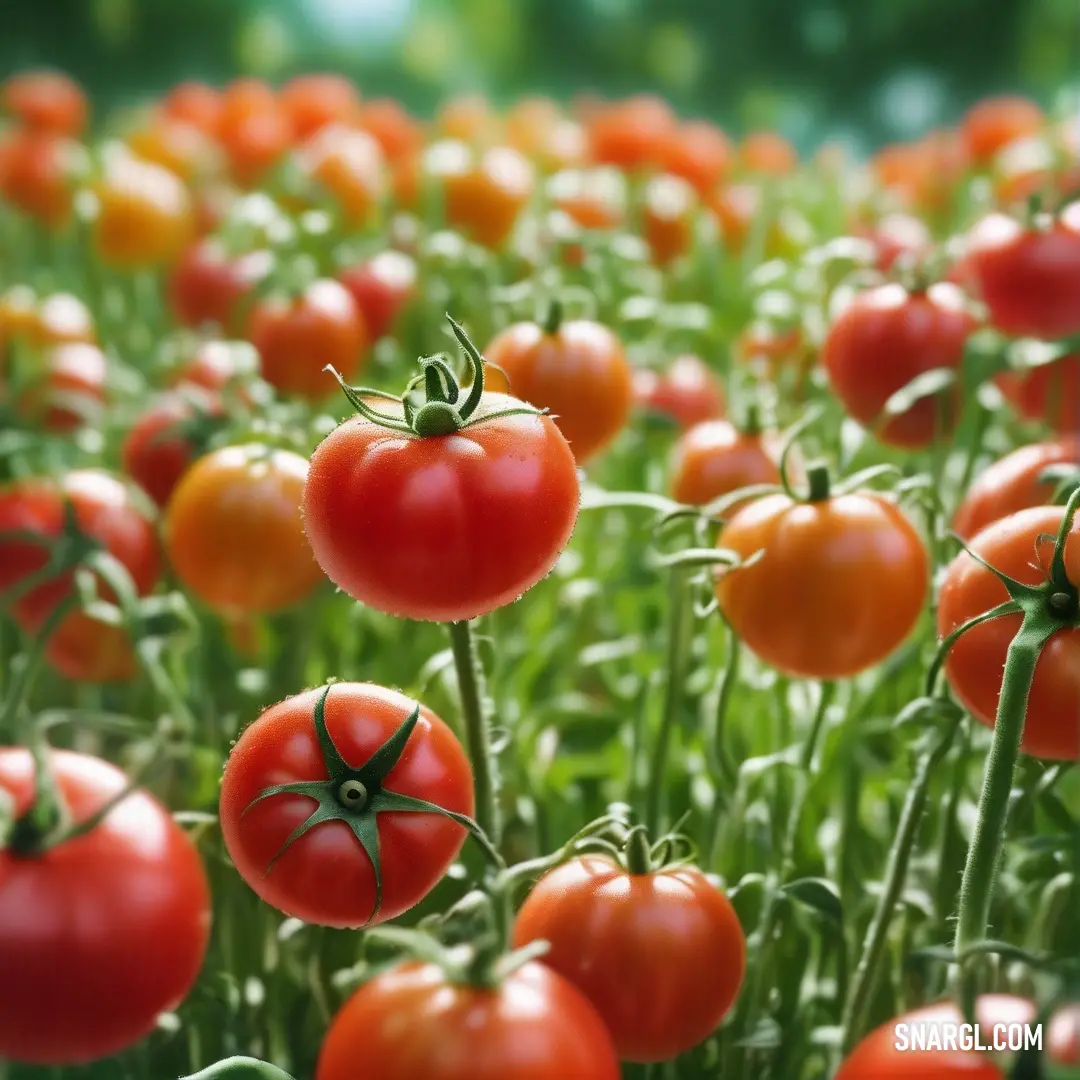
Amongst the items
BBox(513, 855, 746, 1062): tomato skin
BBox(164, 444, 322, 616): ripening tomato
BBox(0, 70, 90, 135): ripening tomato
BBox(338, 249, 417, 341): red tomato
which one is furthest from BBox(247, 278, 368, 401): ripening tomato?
BBox(0, 70, 90, 135): ripening tomato

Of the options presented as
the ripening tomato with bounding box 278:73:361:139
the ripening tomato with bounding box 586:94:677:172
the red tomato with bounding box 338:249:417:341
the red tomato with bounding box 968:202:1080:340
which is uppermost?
the ripening tomato with bounding box 278:73:361:139

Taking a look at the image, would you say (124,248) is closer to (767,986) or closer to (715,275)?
(715,275)

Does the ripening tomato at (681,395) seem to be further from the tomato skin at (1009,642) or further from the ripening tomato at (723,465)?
the tomato skin at (1009,642)

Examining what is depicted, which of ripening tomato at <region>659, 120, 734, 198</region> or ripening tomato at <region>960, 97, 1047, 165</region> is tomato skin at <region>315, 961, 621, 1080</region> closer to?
ripening tomato at <region>659, 120, 734, 198</region>

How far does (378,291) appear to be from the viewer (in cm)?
169

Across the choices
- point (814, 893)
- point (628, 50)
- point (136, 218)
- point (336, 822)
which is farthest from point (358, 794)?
point (628, 50)

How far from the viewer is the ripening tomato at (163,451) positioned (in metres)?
1.25

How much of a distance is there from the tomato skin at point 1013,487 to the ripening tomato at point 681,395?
1.75 ft

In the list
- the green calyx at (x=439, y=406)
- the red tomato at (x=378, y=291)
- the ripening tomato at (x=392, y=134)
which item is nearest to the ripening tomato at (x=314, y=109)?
the ripening tomato at (x=392, y=134)

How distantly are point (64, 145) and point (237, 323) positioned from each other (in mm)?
1300

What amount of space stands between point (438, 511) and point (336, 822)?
0.16m

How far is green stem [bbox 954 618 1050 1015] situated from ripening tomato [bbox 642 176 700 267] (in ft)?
5.35

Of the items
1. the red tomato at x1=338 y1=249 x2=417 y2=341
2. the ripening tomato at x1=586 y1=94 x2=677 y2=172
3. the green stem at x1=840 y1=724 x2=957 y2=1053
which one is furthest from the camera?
the ripening tomato at x1=586 y1=94 x2=677 y2=172

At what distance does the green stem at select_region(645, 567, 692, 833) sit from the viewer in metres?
0.92
